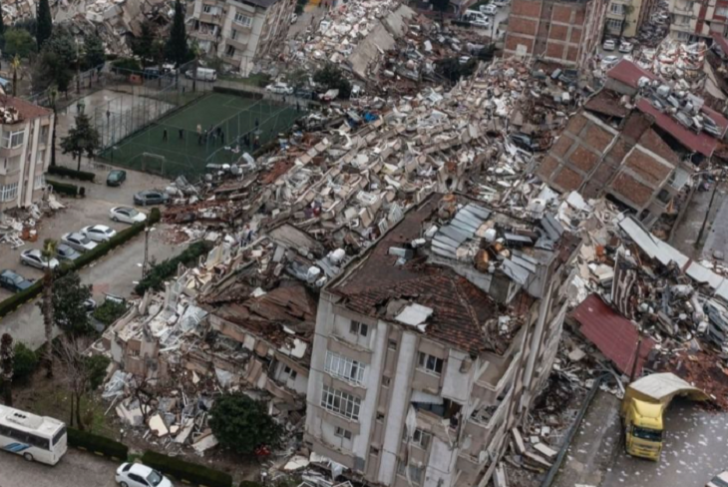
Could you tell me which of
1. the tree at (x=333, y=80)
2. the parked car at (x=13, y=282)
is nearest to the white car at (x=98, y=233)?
the parked car at (x=13, y=282)

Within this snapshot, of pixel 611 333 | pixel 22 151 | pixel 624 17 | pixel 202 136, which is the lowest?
pixel 202 136

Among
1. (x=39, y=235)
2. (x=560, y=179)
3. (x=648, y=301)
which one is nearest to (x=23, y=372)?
(x=39, y=235)

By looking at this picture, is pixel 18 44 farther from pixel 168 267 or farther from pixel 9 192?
pixel 168 267

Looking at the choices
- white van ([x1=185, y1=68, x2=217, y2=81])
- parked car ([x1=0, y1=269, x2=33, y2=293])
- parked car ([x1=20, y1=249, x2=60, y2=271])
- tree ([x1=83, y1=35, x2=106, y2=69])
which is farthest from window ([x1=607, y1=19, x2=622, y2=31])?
parked car ([x1=0, y1=269, x2=33, y2=293])

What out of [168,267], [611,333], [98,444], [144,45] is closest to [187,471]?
[98,444]

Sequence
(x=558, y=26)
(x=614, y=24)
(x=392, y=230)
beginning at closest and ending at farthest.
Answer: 1. (x=392, y=230)
2. (x=558, y=26)
3. (x=614, y=24)

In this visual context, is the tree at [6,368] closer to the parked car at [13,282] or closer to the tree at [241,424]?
the tree at [241,424]

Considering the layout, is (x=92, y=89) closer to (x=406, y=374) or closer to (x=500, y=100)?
(x=500, y=100)
